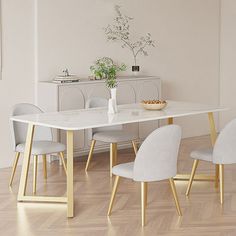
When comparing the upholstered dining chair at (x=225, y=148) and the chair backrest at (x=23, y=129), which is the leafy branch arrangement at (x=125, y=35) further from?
the upholstered dining chair at (x=225, y=148)

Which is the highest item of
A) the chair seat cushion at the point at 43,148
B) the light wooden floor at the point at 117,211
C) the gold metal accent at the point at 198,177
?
the chair seat cushion at the point at 43,148

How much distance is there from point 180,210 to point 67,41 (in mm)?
2921

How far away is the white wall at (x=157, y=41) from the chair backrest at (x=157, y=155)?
2.63 metres

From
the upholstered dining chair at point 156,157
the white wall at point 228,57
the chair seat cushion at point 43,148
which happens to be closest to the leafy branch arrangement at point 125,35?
the white wall at point 228,57

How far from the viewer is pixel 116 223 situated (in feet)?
16.3

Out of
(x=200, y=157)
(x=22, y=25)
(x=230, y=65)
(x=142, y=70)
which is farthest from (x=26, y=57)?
(x=230, y=65)

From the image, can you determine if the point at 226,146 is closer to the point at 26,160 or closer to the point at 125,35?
the point at 26,160

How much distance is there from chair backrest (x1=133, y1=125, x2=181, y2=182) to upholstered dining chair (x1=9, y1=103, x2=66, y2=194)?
48.3 inches

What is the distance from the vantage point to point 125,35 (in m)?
7.99

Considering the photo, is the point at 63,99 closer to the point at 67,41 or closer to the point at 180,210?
the point at 67,41

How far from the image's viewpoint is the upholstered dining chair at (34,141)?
583cm

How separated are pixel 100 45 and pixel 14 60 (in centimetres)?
123

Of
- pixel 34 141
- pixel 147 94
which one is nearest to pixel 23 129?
pixel 34 141

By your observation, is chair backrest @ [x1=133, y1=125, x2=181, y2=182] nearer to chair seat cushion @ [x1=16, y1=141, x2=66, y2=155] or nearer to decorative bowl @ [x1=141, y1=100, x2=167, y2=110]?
decorative bowl @ [x1=141, y1=100, x2=167, y2=110]
